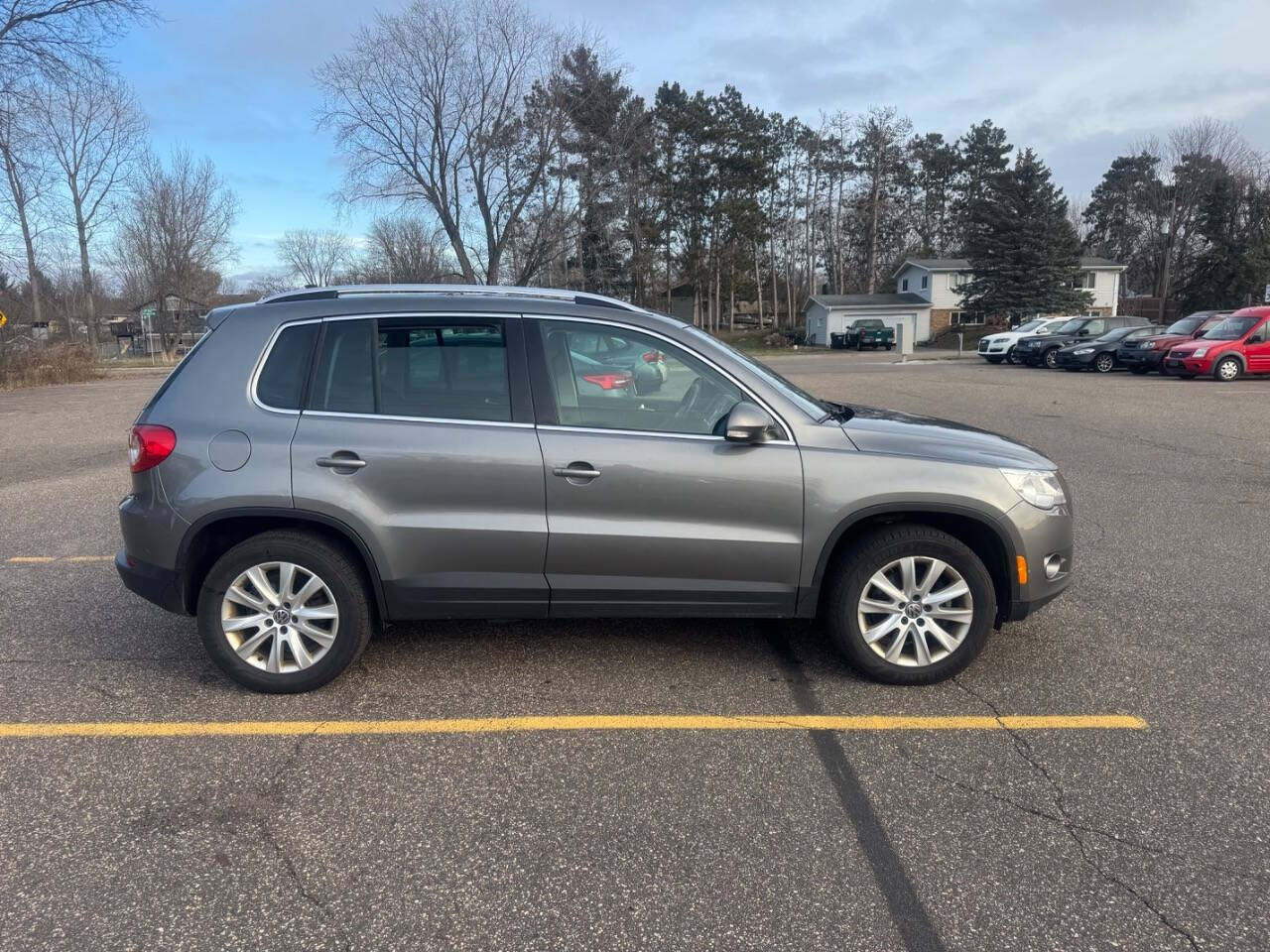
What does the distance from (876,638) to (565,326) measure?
2.03 meters

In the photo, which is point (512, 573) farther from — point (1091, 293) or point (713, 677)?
point (1091, 293)

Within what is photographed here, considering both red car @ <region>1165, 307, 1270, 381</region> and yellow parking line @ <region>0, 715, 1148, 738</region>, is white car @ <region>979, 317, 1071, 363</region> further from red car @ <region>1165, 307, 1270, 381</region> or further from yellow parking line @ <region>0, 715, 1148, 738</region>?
yellow parking line @ <region>0, 715, 1148, 738</region>

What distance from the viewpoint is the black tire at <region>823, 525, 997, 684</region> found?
12.7ft

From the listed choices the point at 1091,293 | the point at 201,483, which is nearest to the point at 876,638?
the point at 201,483

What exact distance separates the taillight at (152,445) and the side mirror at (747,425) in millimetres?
2464

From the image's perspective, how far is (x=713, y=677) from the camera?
13.5 ft

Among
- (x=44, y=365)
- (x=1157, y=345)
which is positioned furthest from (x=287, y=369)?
(x=44, y=365)

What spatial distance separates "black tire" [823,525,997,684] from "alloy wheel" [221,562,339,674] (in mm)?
2282

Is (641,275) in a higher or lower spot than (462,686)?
higher

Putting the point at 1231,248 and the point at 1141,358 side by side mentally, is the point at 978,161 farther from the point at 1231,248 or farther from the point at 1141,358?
the point at 1141,358

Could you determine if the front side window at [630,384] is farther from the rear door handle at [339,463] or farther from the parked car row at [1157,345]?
the parked car row at [1157,345]

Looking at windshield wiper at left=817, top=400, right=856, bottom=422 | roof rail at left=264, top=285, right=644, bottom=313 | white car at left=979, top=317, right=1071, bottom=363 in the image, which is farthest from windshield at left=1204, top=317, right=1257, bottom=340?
roof rail at left=264, top=285, right=644, bottom=313

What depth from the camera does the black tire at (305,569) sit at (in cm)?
378

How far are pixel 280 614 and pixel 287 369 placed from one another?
1106 millimetres
